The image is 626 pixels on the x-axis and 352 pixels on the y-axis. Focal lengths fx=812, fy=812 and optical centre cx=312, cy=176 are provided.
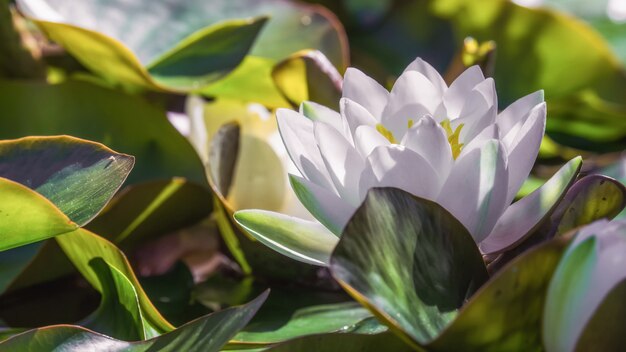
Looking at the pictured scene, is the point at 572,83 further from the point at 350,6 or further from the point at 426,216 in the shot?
the point at 426,216

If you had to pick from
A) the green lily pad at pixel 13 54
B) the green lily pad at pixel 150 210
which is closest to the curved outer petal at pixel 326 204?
the green lily pad at pixel 150 210

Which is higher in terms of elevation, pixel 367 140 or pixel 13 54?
pixel 367 140

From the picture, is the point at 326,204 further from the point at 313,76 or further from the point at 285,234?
the point at 313,76

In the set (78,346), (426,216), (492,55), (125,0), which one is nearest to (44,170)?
(78,346)

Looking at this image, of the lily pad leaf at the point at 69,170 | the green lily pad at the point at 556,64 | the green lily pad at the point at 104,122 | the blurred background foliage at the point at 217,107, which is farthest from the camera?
the green lily pad at the point at 556,64

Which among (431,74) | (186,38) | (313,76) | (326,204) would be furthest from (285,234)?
(186,38)

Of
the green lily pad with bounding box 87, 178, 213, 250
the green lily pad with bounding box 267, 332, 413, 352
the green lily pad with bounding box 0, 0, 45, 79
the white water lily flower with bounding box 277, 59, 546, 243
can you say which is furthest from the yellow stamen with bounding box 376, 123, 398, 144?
the green lily pad with bounding box 0, 0, 45, 79

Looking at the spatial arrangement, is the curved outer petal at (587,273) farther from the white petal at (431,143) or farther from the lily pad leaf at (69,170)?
the lily pad leaf at (69,170)
